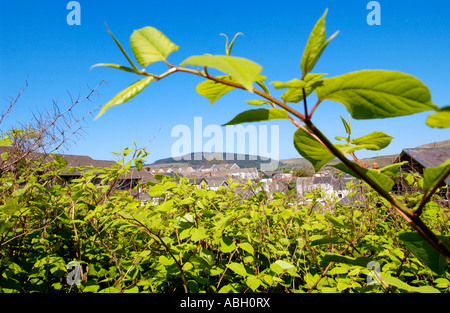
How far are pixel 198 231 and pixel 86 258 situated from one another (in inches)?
50.5

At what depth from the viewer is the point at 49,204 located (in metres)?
1.89

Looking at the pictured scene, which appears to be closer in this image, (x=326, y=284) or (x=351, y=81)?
(x=351, y=81)

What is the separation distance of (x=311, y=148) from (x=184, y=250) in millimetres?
1133

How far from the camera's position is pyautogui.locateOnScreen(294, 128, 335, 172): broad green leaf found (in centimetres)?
48

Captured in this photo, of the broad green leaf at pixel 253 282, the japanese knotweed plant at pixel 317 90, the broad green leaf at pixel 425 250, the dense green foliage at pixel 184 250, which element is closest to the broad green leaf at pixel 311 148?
the japanese knotweed plant at pixel 317 90

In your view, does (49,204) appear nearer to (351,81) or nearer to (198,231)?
(198,231)

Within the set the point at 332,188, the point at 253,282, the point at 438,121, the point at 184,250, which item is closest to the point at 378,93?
the point at 438,121

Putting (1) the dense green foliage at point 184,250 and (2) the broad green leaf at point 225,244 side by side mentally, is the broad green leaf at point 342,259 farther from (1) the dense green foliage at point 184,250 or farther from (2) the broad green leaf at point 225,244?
(2) the broad green leaf at point 225,244

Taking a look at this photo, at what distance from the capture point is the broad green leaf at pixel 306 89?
1.29 ft

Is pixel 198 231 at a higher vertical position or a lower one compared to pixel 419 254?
lower

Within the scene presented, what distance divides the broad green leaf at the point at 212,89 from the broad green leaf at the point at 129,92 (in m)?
0.13
